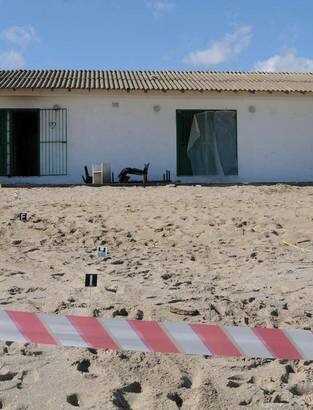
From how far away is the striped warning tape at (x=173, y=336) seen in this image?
3439 millimetres

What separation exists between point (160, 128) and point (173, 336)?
14.4m

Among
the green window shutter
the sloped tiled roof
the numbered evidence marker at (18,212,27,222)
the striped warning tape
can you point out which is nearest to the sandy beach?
the numbered evidence marker at (18,212,27,222)

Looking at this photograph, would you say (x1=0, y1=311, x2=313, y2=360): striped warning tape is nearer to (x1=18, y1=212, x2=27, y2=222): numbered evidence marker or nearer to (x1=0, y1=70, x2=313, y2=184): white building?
(x1=18, y1=212, x2=27, y2=222): numbered evidence marker

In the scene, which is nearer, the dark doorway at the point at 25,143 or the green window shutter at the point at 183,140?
the dark doorway at the point at 25,143

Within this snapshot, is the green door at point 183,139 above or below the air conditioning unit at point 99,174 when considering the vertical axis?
above

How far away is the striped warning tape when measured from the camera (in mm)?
3439

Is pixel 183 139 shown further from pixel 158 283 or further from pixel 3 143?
pixel 158 283

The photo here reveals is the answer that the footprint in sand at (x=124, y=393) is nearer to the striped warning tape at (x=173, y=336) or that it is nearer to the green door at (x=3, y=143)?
the striped warning tape at (x=173, y=336)

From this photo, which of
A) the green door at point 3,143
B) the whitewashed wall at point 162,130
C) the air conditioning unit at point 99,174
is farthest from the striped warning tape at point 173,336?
the green door at point 3,143

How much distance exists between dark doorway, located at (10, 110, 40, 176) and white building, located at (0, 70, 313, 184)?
0.19 feet

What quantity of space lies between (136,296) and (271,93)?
525 inches

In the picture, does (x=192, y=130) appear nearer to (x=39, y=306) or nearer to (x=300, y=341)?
(x=39, y=306)

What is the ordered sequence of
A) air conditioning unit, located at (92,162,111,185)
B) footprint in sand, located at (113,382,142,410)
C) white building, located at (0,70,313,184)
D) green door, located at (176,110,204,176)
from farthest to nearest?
green door, located at (176,110,204,176), white building, located at (0,70,313,184), air conditioning unit, located at (92,162,111,185), footprint in sand, located at (113,382,142,410)

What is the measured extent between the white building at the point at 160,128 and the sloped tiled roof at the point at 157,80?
0.13ft
